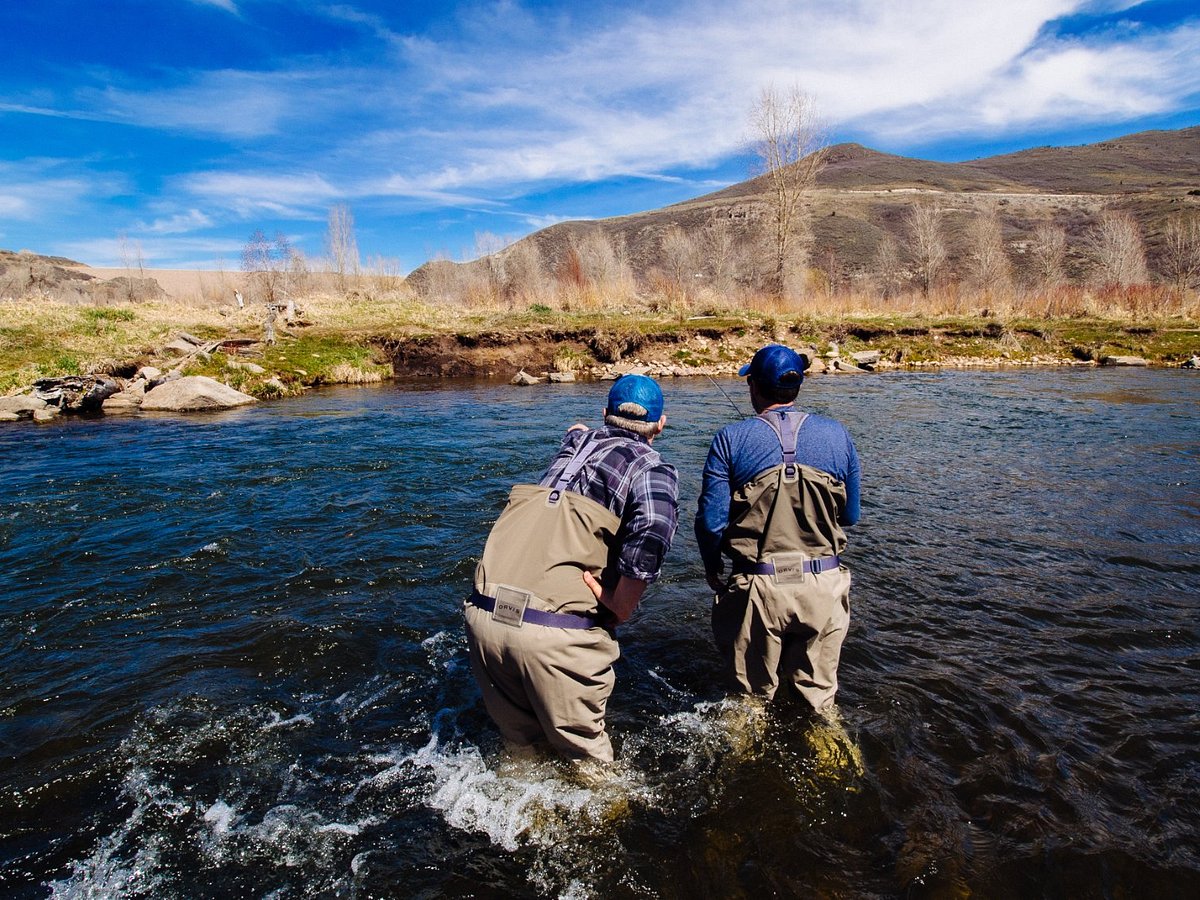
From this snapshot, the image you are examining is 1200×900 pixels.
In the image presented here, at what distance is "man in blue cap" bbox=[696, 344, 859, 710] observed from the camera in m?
3.58

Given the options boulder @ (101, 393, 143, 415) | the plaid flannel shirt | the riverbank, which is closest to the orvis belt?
the plaid flannel shirt

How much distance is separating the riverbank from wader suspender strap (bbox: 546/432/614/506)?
21685 mm

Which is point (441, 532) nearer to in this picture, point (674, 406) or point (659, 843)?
point (659, 843)

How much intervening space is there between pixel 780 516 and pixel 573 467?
1367 millimetres

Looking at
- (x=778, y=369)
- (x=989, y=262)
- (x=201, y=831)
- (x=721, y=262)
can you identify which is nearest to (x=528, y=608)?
(x=778, y=369)

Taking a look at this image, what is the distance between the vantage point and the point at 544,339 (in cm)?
2948

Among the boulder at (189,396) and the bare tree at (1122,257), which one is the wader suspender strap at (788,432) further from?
the bare tree at (1122,257)

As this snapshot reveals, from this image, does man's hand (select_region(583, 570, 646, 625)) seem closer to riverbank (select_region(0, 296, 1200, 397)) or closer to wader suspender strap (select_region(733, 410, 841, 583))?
wader suspender strap (select_region(733, 410, 841, 583))

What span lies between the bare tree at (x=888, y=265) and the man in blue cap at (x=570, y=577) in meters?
82.4

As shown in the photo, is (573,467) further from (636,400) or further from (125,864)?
(125,864)

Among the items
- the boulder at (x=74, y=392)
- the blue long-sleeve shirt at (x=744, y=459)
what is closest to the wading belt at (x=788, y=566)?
the blue long-sleeve shirt at (x=744, y=459)

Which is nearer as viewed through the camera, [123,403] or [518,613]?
[518,613]

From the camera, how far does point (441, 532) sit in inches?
324

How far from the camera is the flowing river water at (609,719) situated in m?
3.12
